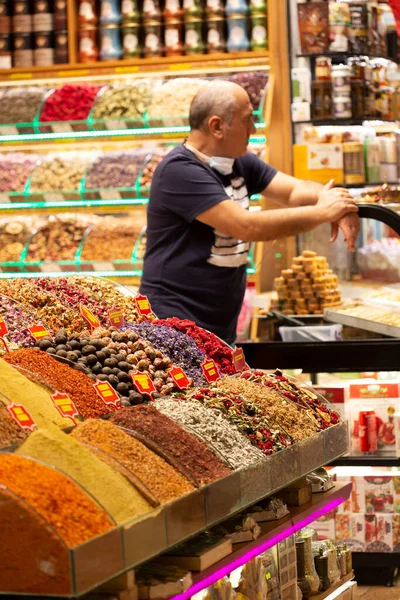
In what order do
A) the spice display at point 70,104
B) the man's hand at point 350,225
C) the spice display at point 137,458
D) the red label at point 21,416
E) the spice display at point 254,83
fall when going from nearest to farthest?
the spice display at point 137,458 < the red label at point 21,416 < the man's hand at point 350,225 < the spice display at point 254,83 < the spice display at point 70,104

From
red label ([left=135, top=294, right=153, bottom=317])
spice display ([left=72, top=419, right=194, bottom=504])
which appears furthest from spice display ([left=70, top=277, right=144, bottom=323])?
spice display ([left=72, top=419, right=194, bottom=504])

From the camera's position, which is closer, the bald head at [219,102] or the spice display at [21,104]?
the bald head at [219,102]

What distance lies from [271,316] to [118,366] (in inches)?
68.0

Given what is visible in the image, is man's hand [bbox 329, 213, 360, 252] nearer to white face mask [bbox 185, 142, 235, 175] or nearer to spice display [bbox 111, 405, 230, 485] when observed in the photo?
white face mask [bbox 185, 142, 235, 175]

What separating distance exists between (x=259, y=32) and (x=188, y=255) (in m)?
3.06

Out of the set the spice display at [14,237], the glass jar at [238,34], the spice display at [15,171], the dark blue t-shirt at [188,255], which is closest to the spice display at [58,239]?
the spice display at [14,237]

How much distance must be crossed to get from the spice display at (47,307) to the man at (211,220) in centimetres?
80

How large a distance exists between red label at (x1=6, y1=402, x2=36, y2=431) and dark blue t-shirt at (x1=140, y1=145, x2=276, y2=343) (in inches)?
71.2

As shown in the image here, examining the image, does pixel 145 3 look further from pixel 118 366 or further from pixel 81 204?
pixel 118 366

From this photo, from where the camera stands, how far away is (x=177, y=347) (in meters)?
3.42

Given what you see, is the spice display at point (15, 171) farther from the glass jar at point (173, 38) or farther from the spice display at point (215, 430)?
the spice display at point (215, 430)

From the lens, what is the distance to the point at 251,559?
8.73ft

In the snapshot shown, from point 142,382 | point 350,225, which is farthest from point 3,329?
point 350,225

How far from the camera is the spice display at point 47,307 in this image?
3.45 m
